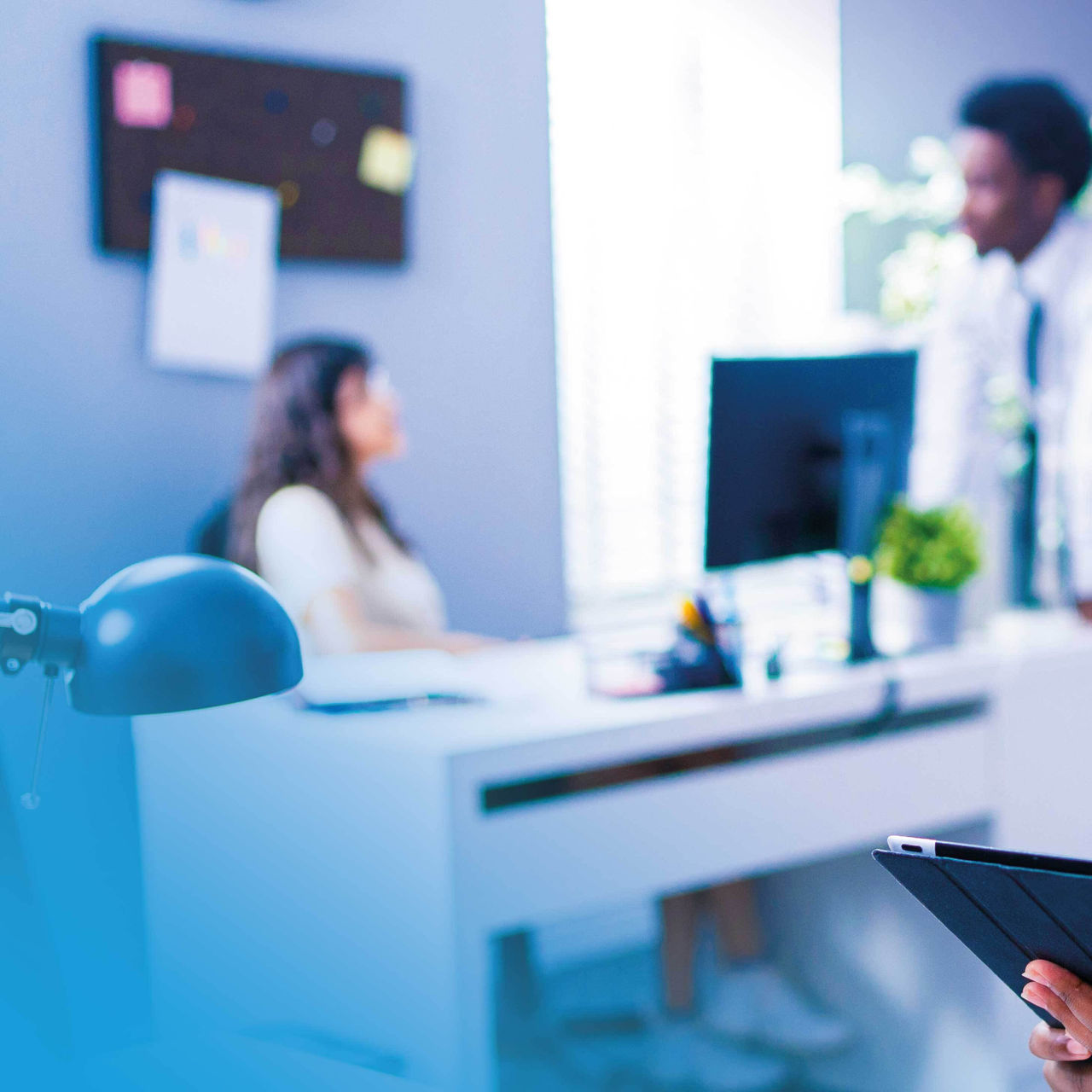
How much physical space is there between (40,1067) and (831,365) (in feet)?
4.52

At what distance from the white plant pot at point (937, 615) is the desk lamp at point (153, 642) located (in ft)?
4.52

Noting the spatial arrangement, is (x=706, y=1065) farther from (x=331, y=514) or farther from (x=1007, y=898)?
(x=1007, y=898)

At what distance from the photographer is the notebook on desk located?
5.06ft

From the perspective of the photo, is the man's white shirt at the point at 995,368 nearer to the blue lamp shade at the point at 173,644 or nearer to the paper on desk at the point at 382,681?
the paper on desk at the point at 382,681

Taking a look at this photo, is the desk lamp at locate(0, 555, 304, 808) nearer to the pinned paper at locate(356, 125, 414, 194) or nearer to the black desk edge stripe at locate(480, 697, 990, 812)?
the black desk edge stripe at locate(480, 697, 990, 812)

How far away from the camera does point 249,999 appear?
5.37 ft

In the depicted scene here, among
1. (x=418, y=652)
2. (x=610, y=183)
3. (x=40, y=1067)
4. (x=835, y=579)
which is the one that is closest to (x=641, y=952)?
(x=835, y=579)

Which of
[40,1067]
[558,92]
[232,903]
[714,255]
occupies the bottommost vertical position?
[232,903]

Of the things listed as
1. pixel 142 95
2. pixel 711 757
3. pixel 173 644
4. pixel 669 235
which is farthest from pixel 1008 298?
pixel 173 644

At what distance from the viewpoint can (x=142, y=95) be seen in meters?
2.14

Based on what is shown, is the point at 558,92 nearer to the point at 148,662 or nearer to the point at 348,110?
the point at 348,110

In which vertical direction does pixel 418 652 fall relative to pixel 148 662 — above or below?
below

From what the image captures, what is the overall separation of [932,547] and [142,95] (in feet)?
4.98

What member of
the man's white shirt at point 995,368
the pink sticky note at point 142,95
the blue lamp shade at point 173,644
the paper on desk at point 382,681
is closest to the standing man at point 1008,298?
the man's white shirt at point 995,368
